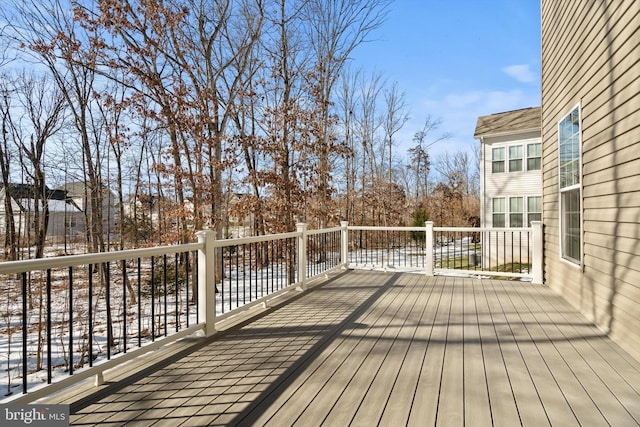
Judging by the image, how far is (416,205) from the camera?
19047 mm

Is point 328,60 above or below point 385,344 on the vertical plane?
above

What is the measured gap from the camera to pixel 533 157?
11422 mm

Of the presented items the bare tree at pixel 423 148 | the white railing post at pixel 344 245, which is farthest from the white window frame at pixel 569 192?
the bare tree at pixel 423 148

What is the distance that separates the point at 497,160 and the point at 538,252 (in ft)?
26.5

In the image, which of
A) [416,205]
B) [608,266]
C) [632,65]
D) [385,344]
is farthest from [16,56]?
[416,205]

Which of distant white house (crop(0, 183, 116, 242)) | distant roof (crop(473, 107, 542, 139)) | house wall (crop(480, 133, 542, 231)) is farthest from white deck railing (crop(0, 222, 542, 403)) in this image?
distant roof (crop(473, 107, 542, 139))

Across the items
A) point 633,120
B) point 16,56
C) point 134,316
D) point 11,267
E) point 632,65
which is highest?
point 16,56

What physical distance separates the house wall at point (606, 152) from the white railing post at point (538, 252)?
907 millimetres

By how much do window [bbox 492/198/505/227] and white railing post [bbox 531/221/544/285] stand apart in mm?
7559

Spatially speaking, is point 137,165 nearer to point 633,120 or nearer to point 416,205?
point 633,120

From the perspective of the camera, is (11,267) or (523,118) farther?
(523,118)

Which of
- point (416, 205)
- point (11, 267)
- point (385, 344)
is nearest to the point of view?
point (11, 267)

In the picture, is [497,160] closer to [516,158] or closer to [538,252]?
[516,158]

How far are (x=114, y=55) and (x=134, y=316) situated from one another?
17.3 ft
